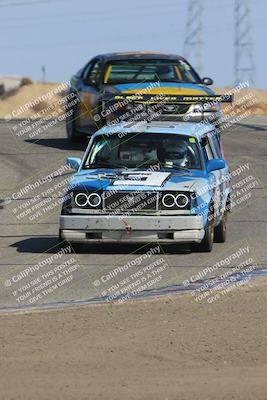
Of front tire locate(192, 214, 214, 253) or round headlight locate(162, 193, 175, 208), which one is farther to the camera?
front tire locate(192, 214, 214, 253)

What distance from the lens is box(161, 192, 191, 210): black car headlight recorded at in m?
13.1

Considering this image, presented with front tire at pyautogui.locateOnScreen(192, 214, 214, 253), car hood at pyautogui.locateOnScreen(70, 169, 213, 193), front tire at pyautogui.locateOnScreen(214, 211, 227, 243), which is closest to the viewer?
car hood at pyautogui.locateOnScreen(70, 169, 213, 193)

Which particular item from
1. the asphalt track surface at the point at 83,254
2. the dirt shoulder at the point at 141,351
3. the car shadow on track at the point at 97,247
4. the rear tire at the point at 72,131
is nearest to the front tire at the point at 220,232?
the asphalt track surface at the point at 83,254

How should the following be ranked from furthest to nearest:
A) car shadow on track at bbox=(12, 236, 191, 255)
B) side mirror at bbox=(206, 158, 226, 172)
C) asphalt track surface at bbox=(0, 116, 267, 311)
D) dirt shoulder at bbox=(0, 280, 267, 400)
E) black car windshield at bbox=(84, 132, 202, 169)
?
1. black car windshield at bbox=(84, 132, 202, 169)
2. side mirror at bbox=(206, 158, 226, 172)
3. car shadow on track at bbox=(12, 236, 191, 255)
4. asphalt track surface at bbox=(0, 116, 267, 311)
5. dirt shoulder at bbox=(0, 280, 267, 400)

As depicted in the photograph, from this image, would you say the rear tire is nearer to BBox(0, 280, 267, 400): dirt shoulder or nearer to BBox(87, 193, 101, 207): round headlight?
BBox(87, 193, 101, 207): round headlight

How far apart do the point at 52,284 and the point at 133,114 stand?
352 inches

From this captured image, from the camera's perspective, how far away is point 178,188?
13102mm

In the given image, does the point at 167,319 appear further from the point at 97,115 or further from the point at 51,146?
the point at 51,146

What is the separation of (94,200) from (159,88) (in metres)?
7.86

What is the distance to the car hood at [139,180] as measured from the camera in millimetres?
13109

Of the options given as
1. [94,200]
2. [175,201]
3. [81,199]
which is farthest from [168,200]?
[81,199]

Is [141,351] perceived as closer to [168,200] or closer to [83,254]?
[168,200]

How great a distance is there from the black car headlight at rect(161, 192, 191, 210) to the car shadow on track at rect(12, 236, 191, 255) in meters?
0.65

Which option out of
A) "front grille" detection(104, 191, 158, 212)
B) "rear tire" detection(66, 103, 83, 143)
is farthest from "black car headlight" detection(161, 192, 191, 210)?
"rear tire" detection(66, 103, 83, 143)
